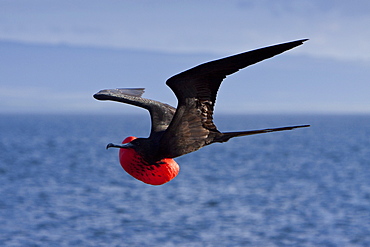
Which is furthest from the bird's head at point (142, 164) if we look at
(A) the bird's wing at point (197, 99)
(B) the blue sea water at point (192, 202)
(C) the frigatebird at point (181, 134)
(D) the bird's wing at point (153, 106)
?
(B) the blue sea water at point (192, 202)

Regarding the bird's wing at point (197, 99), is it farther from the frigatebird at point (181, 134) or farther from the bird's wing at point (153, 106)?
the bird's wing at point (153, 106)

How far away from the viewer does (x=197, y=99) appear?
182 inches

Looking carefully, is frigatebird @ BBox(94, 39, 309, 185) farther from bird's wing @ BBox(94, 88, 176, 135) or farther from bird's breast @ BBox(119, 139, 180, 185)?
bird's wing @ BBox(94, 88, 176, 135)

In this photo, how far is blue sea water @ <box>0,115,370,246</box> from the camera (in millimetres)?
39219

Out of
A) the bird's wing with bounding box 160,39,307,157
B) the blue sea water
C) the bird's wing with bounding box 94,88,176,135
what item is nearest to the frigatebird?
the bird's wing with bounding box 160,39,307,157

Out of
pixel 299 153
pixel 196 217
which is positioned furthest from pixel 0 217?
pixel 299 153

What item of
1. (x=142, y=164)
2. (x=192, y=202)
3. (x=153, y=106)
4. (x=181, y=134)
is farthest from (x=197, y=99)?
(x=192, y=202)

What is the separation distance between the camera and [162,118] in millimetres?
5812

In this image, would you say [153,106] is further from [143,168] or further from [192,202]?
[192,202]

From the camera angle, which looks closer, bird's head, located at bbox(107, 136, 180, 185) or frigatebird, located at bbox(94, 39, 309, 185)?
frigatebird, located at bbox(94, 39, 309, 185)

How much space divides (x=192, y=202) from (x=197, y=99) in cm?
4876

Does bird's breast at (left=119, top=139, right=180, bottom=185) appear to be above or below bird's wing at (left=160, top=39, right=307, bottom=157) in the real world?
below

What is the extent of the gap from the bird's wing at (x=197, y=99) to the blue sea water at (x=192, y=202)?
31714mm

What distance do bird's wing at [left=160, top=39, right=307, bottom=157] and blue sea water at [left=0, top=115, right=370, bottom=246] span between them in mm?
31714
